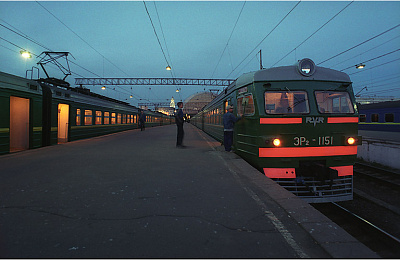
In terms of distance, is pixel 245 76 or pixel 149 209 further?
pixel 245 76

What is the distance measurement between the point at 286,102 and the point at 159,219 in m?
3.98

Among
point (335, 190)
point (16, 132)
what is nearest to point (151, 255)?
point (335, 190)

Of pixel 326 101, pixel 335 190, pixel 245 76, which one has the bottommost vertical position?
pixel 335 190

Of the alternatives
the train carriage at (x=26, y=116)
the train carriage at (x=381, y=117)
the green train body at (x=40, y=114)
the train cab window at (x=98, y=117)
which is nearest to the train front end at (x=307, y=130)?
the green train body at (x=40, y=114)

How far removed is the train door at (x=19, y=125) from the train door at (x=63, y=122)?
2.56m

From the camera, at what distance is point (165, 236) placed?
230cm

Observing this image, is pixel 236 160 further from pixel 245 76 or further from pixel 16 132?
pixel 16 132

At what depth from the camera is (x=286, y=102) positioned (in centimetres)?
509

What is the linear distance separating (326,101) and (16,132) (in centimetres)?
1140

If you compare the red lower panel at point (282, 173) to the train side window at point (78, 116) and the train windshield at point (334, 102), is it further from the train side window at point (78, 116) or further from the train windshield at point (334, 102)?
the train side window at point (78, 116)

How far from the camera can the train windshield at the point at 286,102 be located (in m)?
5.01

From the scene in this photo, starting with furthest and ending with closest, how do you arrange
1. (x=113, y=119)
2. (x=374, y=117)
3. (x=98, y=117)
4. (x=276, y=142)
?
(x=113, y=119) → (x=374, y=117) → (x=98, y=117) → (x=276, y=142)

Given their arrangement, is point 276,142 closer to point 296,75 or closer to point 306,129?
point 306,129

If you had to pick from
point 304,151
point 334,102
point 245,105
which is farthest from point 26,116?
point 334,102
